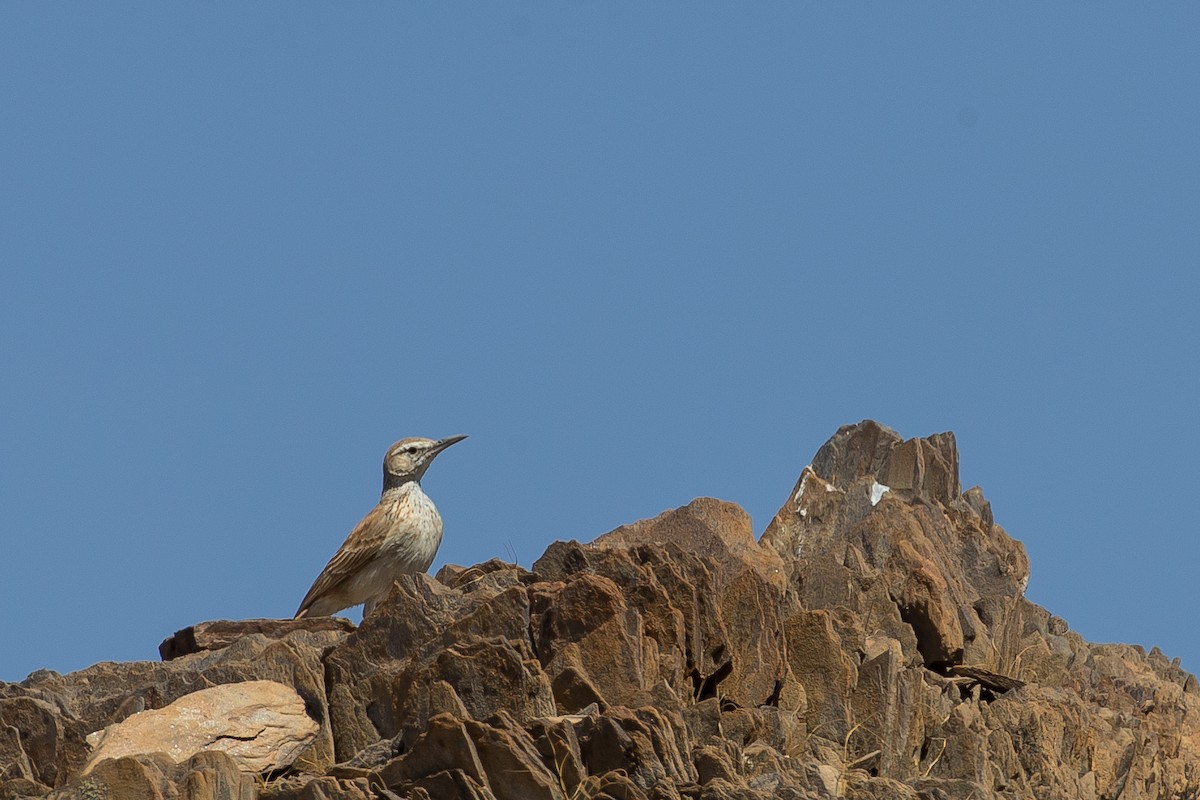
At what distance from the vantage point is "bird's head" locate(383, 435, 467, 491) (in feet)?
74.5

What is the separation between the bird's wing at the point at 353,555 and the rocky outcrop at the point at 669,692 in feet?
7.02

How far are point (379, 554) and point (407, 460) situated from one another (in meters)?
1.54

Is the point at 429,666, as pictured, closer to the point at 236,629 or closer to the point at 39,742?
the point at 39,742

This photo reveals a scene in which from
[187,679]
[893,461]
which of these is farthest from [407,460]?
[187,679]

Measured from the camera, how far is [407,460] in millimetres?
22812

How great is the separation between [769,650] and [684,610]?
0.73m

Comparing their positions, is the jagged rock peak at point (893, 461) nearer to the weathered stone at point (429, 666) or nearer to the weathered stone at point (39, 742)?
the weathered stone at point (429, 666)

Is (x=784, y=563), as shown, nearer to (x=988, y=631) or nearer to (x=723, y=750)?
(x=988, y=631)

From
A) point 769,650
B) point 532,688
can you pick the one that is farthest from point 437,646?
point 769,650

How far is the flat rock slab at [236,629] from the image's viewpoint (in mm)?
19188

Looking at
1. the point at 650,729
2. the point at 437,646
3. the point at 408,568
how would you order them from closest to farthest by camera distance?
the point at 650,729
the point at 437,646
the point at 408,568

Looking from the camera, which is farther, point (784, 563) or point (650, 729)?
point (784, 563)

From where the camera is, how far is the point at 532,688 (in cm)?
1489

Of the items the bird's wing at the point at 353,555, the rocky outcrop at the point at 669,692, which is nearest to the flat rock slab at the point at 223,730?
the rocky outcrop at the point at 669,692
